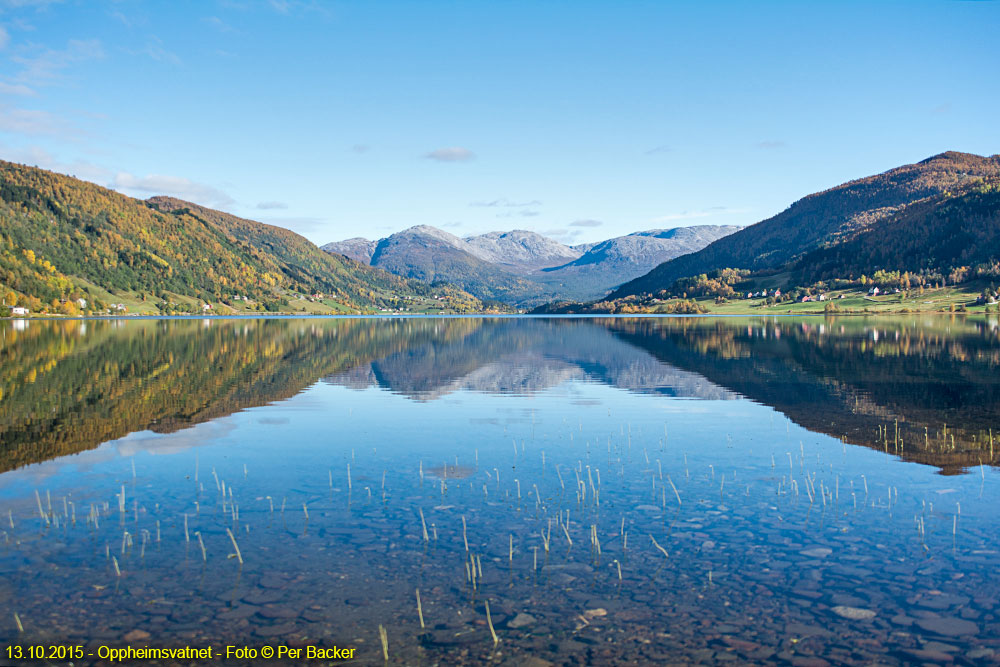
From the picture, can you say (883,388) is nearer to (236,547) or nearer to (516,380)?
(516,380)

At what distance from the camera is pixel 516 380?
61.4 m

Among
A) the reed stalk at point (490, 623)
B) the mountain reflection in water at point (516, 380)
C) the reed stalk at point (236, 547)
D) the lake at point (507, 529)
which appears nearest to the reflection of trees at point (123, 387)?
the mountain reflection in water at point (516, 380)

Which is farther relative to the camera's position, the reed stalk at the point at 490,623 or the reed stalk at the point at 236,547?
the reed stalk at the point at 236,547

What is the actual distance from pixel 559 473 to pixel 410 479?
5818mm

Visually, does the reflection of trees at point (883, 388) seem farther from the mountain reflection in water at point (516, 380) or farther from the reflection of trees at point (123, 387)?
the reflection of trees at point (123, 387)

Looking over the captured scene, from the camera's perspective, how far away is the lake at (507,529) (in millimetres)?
13406

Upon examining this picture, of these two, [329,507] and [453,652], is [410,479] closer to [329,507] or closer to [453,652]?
[329,507]

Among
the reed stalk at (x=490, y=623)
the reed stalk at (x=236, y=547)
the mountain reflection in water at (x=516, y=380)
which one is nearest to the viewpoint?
the reed stalk at (x=490, y=623)

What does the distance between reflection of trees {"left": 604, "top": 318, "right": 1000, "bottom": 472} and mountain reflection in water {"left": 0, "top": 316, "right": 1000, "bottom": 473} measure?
0.13 metres

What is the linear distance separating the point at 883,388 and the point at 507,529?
142 feet

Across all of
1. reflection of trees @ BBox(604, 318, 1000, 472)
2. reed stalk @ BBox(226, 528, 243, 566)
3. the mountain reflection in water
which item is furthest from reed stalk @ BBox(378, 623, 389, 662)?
reflection of trees @ BBox(604, 318, 1000, 472)

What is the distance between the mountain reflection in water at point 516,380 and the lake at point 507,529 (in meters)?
0.50

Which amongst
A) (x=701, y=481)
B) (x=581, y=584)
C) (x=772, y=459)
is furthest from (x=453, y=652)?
(x=772, y=459)

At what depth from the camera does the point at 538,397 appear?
1965 inches
